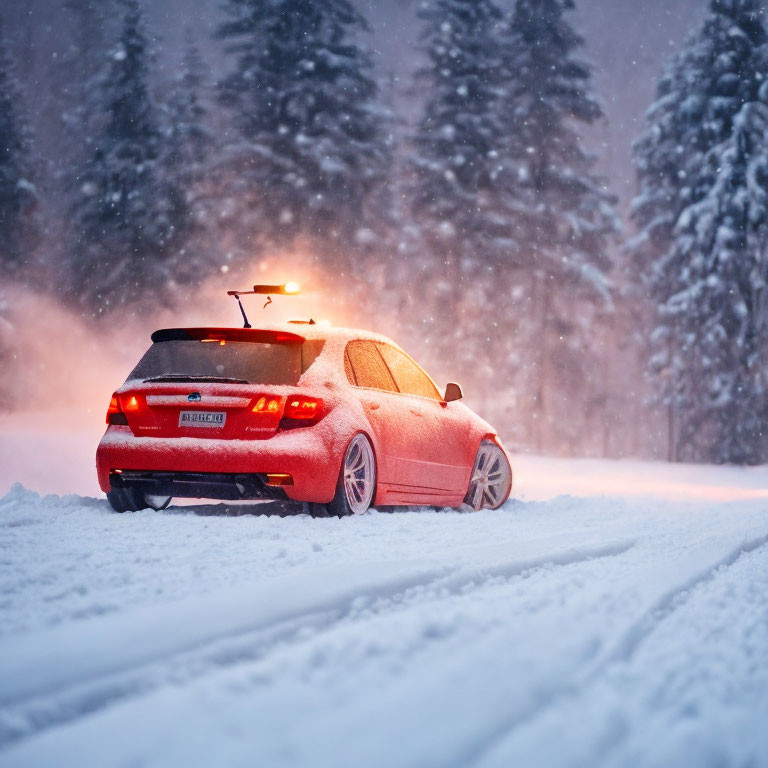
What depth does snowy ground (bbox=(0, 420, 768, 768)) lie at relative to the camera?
243 centimetres

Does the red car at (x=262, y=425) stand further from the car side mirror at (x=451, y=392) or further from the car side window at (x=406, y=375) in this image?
the car side mirror at (x=451, y=392)

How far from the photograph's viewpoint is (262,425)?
23.3 ft

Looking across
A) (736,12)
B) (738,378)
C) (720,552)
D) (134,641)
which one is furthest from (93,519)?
(736,12)

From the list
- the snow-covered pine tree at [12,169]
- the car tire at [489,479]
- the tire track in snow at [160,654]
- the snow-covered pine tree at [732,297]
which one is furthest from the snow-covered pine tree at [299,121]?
the tire track in snow at [160,654]

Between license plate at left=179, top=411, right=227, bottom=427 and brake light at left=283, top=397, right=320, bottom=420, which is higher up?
brake light at left=283, top=397, right=320, bottom=420

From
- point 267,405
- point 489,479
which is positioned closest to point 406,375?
point 489,479

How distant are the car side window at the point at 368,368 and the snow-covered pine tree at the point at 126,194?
24.7 meters

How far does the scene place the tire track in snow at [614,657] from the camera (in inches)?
96.0

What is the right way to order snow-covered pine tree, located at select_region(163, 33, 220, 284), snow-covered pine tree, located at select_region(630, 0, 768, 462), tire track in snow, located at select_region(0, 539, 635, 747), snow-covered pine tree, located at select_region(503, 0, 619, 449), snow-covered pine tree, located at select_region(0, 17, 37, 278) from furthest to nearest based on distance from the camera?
snow-covered pine tree, located at select_region(0, 17, 37, 278), snow-covered pine tree, located at select_region(503, 0, 619, 449), snow-covered pine tree, located at select_region(163, 33, 220, 284), snow-covered pine tree, located at select_region(630, 0, 768, 462), tire track in snow, located at select_region(0, 539, 635, 747)

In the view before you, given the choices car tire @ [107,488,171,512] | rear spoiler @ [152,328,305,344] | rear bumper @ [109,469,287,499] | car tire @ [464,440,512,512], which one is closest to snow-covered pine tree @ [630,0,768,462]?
car tire @ [464,440,512,512]

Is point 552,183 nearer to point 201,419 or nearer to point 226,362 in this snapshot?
point 226,362

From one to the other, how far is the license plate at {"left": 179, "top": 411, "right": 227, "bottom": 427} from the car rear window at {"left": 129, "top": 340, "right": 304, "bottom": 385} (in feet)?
1.05

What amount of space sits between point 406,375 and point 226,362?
2.08 m

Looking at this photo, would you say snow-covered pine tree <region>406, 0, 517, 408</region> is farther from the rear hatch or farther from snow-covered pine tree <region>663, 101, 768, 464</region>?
the rear hatch
